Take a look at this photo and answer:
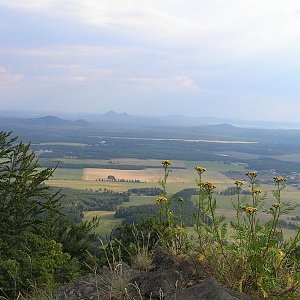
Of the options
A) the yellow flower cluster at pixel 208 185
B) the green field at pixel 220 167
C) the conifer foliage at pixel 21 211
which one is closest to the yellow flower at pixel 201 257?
the yellow flower cluster at pixel 208 185

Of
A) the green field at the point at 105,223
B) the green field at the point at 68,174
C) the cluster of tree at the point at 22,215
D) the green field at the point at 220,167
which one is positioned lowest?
the green field at the point at 68,174

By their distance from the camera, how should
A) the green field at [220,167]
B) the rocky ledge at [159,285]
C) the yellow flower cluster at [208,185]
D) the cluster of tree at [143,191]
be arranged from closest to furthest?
1. the rocky ledge at [159,285]
2. the yellow flower cluster at [208,185]
3. the cluster of tree at [143,191]
4. the green field at [220,167]

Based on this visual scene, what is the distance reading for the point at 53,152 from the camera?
148 meters

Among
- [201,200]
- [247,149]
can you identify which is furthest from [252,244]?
[247,149]

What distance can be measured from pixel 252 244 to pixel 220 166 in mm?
114913

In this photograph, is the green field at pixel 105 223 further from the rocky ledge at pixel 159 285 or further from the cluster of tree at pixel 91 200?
the rocky ledge at pixel 159 285

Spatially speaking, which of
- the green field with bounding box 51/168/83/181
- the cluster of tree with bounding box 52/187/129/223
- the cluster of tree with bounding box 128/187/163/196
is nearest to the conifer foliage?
the cluster of tree with bounding box 52/187/129/223

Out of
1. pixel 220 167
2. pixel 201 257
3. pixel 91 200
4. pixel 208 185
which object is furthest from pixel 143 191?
pixel 208 185

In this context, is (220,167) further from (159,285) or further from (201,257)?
(159,285)

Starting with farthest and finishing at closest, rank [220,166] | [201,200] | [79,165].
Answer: [79,165] → [220,166] → [201,200]

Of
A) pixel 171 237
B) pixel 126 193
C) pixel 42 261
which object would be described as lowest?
pixel 126 193

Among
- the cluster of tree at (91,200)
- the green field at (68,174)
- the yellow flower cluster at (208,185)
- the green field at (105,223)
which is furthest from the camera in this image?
the green field at (68,174)

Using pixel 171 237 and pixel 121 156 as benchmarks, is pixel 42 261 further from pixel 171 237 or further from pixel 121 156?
pixel 121 156

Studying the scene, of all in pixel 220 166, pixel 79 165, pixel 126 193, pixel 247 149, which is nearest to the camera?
pixel 126 193
